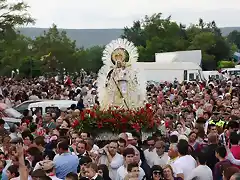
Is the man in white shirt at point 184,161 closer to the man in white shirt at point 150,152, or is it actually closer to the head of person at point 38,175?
the man in white shirt at point 150,152

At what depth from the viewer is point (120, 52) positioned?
17219 millimetres

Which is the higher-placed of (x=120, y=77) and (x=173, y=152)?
(x=120, y=77)

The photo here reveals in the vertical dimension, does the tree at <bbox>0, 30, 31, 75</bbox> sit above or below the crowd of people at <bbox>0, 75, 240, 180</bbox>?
above

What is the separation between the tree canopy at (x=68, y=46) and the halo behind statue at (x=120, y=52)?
30696 mm

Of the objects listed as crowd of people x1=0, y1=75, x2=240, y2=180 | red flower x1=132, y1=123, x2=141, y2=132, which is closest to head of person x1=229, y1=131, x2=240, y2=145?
crowd of people x1=0, y1=75, x2=240, y2=180

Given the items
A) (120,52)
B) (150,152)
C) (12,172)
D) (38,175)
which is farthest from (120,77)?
(38,175)

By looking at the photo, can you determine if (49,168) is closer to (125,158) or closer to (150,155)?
(125,158)

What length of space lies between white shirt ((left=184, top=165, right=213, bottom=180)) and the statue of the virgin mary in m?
7.30

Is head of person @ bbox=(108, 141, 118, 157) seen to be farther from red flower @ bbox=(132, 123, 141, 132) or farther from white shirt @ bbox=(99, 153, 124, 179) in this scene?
red flower @ bbox=(132, 123, 141, 132)

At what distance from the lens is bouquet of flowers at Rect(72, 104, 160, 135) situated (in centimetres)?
1522

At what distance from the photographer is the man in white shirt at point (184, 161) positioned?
1024cm

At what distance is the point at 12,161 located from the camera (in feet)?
35.1

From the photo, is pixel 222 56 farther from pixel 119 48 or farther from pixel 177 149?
pixel 177 149

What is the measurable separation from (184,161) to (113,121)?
4968mm
